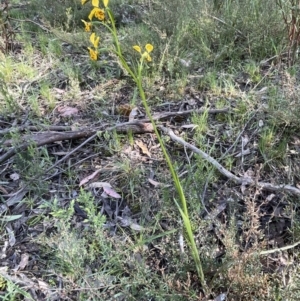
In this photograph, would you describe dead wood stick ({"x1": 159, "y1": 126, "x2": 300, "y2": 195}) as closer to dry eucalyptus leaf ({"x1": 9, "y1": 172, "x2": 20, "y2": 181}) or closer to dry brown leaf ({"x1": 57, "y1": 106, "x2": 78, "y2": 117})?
dry brown leaf ({"x1": 57, "y1": 106, "x2": 78, "y2": 117})

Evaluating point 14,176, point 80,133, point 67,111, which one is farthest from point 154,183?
point 67,111

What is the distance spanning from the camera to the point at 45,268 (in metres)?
1.47

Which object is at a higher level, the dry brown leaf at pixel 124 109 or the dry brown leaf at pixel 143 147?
the dry brown leaf at pixel 124 109

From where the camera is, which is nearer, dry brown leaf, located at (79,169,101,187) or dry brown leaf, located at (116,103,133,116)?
dry brown leaf, located at (79,169,101,187)

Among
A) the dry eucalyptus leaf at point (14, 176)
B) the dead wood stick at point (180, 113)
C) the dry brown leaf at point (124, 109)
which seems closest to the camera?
the dry eucalyptus leaf at point (14, 176)

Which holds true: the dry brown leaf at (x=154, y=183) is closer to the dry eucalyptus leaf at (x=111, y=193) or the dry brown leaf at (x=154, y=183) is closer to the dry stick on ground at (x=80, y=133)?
the dry eucalyptus leaf at (x=111, y=193)

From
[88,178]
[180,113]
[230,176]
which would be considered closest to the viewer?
[230,176]

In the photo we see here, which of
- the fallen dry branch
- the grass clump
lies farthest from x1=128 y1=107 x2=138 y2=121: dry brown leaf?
the fallen dry branch

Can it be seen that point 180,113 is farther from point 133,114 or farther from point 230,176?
point 230,176

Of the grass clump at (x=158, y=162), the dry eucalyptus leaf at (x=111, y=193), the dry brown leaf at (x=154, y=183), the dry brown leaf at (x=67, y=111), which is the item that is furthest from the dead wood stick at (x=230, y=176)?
the dry brown leaf at (x=67, y=111)

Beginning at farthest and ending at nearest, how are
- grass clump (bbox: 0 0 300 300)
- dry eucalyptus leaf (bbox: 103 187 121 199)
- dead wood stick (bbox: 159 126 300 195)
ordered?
dry eucalyptus leaf (bbox: 103 187 121 199) < dead wood stick (bbox: 159 126 300 195) < grass clump (bbox: 0 0 300 300)

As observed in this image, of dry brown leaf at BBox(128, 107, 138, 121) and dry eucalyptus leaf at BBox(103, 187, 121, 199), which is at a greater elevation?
dry brown leaf at BBox(128, 107, 138, 121)

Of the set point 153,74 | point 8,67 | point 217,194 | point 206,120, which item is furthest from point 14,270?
point 8,67

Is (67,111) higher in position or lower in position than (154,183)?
higher
